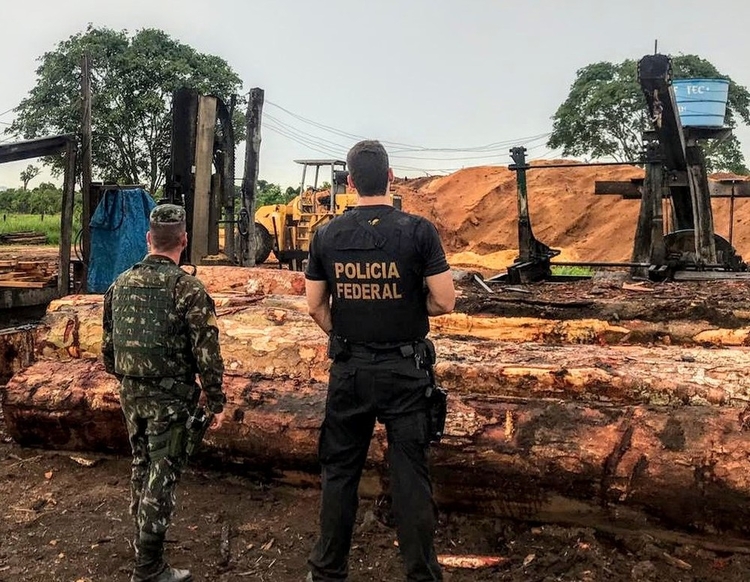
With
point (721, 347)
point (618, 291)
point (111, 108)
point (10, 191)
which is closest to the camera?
point (721, 347)

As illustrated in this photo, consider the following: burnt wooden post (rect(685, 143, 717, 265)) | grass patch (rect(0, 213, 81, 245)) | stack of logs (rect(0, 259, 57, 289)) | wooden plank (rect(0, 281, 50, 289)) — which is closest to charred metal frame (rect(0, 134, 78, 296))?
wooden plank (rect(0, 281, 50, 289))

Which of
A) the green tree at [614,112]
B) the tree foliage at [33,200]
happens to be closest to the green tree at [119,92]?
the tree foliage at [33,200]

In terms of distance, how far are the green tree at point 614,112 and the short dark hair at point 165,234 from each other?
83.8ft

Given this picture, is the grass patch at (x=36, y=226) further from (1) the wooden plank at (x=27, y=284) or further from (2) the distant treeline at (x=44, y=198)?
(1) the wooden plank at (x=27, y=284)

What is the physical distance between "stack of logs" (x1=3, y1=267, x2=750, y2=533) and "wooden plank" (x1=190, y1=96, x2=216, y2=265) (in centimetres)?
342

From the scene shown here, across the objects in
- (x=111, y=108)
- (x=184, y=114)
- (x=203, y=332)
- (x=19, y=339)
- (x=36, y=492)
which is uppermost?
(x=111, y=108)

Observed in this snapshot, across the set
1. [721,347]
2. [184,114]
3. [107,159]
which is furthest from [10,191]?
[721,347]

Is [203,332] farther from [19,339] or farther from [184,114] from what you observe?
[184,114]

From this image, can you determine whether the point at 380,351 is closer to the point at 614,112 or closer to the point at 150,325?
the point at 150,325

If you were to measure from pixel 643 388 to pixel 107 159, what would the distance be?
24633mm

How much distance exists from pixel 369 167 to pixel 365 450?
4.27 ft

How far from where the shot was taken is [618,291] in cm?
704

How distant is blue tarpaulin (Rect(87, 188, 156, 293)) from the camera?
9.04 metres

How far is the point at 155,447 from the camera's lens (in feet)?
11.4
